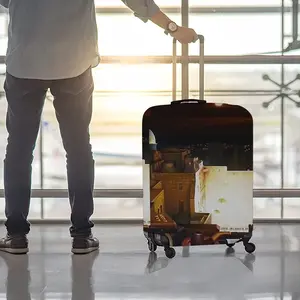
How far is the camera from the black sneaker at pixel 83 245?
1.82m

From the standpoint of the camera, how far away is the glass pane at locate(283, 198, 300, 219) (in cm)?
258

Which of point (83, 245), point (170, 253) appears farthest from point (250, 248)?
point (83, 245)

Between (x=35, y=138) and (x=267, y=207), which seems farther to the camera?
(x=267, y=207)

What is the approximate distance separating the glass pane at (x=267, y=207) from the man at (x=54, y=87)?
1019 millimetres

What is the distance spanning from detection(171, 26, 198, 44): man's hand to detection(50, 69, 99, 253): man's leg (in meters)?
0.32

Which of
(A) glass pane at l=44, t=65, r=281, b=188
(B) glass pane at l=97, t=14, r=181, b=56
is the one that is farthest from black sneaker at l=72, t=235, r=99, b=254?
(B) glass pane at l=97, t=14, r=181, b=56

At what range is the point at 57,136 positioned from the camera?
2771 millimetres

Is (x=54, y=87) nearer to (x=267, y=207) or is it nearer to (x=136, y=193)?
(x=136, y=193)

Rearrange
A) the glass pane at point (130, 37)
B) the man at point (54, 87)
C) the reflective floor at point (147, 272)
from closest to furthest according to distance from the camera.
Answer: the reflective floor at point (147, 272), the man at point (54, 87), the glass pane at point (130, 37)

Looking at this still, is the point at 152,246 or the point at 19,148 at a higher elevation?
the point at 19,148

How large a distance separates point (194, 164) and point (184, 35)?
44 centimetres

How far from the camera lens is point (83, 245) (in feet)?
6.00

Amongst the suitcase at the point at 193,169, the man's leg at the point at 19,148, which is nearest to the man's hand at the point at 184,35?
the suitcase at the point at 193,169

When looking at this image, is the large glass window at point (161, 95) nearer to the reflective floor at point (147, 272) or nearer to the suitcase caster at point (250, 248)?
the reflective floor at point (147, 272)
